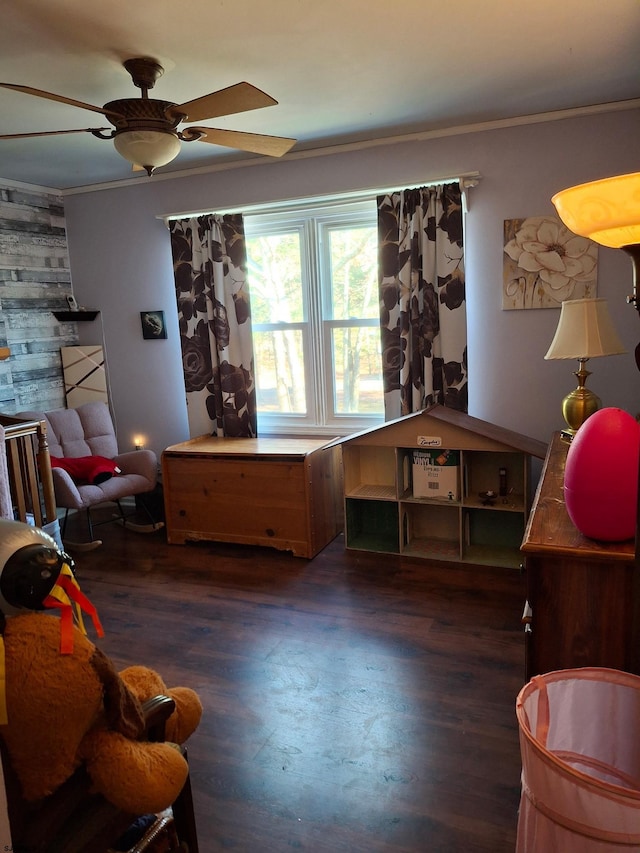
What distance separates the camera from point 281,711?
7.22 feet

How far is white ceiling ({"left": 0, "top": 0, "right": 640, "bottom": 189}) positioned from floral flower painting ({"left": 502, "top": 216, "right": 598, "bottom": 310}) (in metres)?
0.61

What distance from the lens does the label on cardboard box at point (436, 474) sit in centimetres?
342

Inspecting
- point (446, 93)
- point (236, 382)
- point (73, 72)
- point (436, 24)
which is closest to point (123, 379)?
point (236, 382)

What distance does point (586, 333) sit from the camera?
262 centimetres

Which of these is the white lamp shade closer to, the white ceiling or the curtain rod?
the white ceiling

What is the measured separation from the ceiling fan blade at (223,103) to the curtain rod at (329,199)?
1.64m

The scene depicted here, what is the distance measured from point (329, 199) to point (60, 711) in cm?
345

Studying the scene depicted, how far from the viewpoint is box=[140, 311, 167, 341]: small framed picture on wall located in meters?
4.46

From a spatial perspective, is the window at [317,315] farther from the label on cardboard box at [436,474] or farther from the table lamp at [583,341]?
the table lamp at [583,341]

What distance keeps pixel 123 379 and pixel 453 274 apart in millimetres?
2598

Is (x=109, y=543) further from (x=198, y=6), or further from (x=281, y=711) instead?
(x=198, y=6)

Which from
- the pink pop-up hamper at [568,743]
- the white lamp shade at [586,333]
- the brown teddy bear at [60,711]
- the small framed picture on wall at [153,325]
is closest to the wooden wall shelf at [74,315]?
the small framed picture on wall at [153,325]

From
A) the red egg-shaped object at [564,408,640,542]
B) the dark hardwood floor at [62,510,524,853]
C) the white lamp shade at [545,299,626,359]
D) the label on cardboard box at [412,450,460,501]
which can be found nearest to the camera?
the red egg-shaped object at [564,408,640,542]

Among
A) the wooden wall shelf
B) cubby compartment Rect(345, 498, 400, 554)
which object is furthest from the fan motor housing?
the wooden wall shelf
